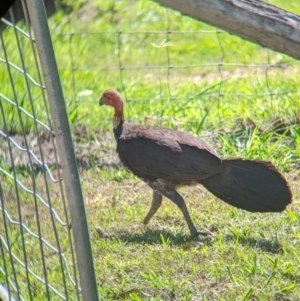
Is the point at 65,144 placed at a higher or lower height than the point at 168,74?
higher

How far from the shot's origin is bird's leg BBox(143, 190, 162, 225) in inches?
193

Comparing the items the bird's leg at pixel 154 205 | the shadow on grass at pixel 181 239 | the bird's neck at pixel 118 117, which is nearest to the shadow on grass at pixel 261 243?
the shadow on grass at pixel 181 239

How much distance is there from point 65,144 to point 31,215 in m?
1.80

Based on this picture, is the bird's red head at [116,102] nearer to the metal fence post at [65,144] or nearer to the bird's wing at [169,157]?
the bird's wing at [169,157]

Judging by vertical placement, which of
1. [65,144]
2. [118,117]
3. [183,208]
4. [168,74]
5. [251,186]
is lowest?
[183,208]

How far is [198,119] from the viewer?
637 cm

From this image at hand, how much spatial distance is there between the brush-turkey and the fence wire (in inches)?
23.5

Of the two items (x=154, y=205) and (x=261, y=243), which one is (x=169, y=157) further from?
(x=261, y=243)

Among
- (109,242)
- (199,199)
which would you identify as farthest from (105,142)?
(109,242)

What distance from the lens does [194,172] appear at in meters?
4.78

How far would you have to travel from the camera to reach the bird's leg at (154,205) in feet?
16.1

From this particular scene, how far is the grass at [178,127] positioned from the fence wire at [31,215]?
2 cm

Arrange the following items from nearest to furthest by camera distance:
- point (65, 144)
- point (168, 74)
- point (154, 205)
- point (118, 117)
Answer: point (65, 144) → point (154, 205) → point (118, 117) → point (168, 74)

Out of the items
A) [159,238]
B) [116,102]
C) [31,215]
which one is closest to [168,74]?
[116,102]
